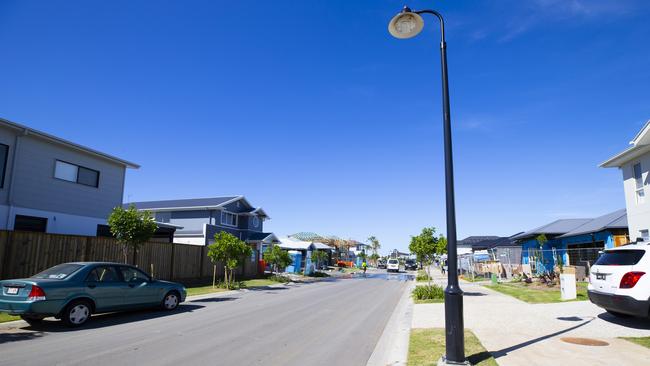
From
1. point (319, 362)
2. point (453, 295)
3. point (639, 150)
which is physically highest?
point (639, 150)

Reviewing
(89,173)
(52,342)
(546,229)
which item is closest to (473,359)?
(52,342)

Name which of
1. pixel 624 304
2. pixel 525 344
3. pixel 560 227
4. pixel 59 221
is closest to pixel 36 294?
pixel 525 344

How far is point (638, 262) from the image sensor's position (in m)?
9.05

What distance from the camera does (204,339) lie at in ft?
29.5

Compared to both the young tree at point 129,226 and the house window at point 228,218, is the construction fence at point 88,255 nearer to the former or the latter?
the young tree at point 129,226

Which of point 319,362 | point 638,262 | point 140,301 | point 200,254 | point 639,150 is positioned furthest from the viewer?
point 200,254

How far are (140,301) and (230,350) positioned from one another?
547 centimetres

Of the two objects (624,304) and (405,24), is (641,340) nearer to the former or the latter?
(624,304)

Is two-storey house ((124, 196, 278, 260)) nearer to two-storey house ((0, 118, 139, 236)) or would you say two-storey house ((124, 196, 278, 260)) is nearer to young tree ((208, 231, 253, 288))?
young tree ((208, 231, 253, 288))

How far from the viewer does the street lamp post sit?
6.39m

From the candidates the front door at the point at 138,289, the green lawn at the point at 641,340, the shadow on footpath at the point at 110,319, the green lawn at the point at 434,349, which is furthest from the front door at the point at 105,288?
the green lawn at the point at 641,340

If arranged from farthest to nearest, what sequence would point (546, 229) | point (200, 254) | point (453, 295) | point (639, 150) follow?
point (546, 229) < point (200, 254) < point (639, 150) < point (453, 295)

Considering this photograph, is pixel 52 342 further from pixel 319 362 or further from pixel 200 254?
pixel 200 254

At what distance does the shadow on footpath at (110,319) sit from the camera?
9.98 meters
